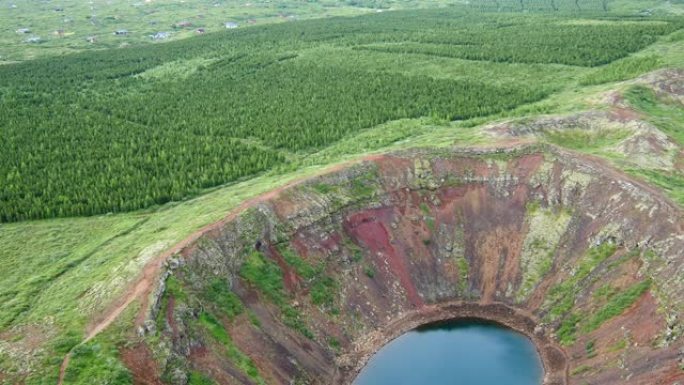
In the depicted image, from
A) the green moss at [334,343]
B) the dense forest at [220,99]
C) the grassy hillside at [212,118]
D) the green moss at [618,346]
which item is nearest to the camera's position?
the green moss at [618,346]

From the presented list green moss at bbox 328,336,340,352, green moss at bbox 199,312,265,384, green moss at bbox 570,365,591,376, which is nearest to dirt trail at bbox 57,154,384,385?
green moss at bbox 199,312,265,384

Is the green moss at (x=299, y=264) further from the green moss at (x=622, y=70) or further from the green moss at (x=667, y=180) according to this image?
the green moss at (x=622, y=70)

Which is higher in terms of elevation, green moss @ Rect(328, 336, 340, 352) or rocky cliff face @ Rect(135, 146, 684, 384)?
rocky cliff face @ Rect(135, 146, 684, 384)

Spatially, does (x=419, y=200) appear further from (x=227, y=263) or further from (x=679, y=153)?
(x=679, y=153)

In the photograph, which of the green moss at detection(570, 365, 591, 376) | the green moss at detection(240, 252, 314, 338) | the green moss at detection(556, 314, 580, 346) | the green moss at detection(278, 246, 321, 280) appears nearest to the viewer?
the green moss at detection(570, 365, 591, 376)

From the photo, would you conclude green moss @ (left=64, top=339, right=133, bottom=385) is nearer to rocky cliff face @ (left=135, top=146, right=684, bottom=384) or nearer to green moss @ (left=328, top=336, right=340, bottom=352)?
rocky cliff face @ (left=135, top=146, right=684, bottom=384)

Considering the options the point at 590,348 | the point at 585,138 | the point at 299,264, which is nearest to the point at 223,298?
the point at 299,264


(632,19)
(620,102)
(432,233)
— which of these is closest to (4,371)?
(432,233)

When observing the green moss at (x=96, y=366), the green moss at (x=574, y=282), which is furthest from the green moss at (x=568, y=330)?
the green moss at (x=96, y=366)
